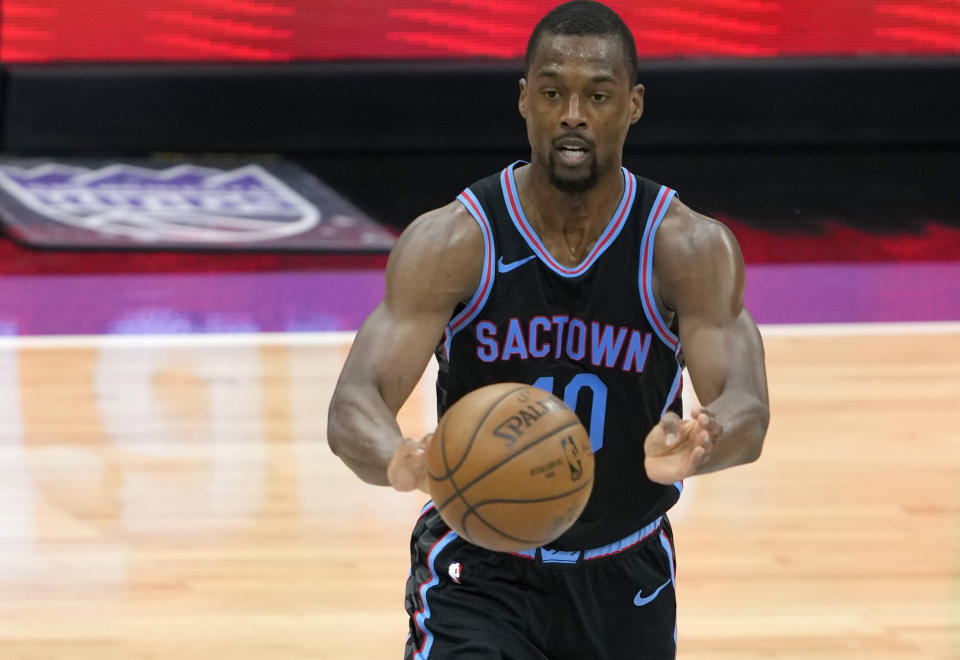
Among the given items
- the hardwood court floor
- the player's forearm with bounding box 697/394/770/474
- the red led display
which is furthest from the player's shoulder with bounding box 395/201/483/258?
the red led display

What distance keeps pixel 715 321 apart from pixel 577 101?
50 centimetres

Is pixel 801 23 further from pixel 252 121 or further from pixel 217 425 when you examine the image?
pixel 217 425

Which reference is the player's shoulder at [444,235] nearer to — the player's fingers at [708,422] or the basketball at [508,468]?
the basketball at [508,468]

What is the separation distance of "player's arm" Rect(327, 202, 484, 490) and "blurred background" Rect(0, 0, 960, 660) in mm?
1759

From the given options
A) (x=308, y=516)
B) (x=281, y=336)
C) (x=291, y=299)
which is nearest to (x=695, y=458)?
(x=308, y=516)

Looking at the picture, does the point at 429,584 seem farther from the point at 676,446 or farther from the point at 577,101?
the point at 577,101

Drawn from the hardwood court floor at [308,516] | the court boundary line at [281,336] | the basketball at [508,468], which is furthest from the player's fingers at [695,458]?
the court boundary line at [281,336]

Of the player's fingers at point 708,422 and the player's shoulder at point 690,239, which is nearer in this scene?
the player's fingers at point 708,422

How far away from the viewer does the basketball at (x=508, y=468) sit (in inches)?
95.3

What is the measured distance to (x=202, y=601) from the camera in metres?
4.65

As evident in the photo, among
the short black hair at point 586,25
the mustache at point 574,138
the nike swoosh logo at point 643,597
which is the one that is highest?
the short black hair at point 586,25

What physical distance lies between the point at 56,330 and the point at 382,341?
4.99m

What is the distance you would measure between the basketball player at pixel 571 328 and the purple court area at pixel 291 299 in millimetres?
4497

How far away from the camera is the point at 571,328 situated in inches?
112
